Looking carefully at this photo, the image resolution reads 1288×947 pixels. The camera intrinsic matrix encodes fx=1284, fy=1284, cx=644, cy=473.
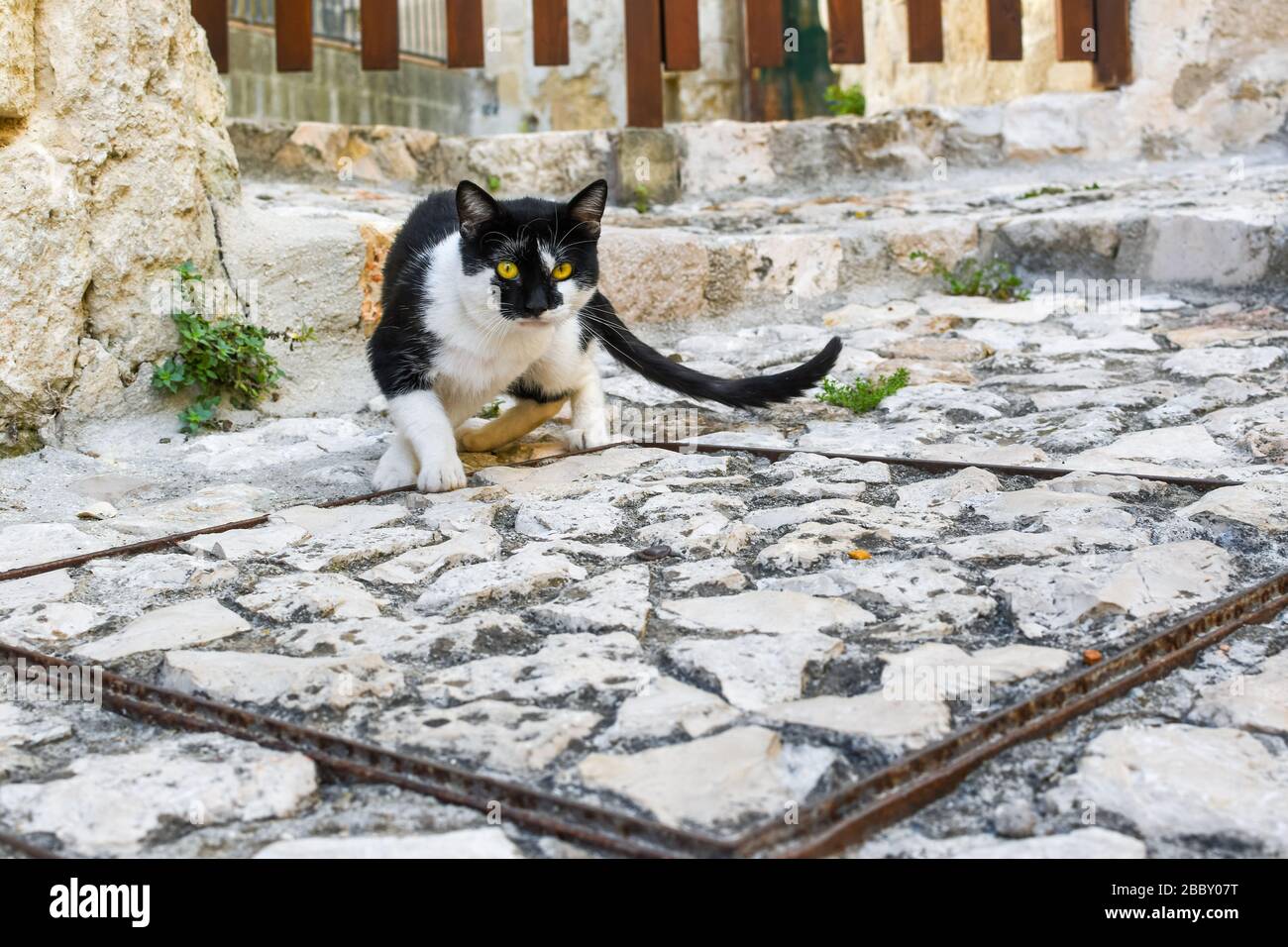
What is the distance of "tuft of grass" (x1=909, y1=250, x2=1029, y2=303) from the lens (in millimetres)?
5871

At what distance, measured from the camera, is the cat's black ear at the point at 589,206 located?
11.3 ft

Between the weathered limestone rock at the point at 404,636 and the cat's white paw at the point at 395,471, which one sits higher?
the cat's white paw at the point at 395,471

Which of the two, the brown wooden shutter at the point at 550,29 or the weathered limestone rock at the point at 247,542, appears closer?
the weathered limestone rock at the point at 247,542

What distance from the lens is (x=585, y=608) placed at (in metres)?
2.43

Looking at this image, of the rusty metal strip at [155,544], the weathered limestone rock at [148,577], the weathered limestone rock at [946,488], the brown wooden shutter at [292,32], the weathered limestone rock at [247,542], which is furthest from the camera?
the brown wooden shutter at [292,32]

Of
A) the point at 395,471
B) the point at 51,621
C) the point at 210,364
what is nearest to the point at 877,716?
the point at 51,621

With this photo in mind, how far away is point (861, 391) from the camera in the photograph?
177 inches

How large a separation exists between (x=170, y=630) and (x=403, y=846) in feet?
3.31

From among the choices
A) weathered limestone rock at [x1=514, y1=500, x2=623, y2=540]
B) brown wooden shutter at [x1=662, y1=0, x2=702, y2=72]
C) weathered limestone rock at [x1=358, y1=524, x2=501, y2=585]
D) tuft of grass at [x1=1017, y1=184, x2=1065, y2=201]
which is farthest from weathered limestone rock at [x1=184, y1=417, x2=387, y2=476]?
tuft of grass at [x1=1017, y1=184, x2=1065, y2=201]

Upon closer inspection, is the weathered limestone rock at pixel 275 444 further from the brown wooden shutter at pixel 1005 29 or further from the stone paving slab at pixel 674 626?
the brown wooden shutter at pixel 1005 29

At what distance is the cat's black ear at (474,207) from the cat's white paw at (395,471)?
700 millimetres

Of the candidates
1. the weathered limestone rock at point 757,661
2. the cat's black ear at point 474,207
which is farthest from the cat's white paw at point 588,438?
the weathered limestone rock at point 757,661

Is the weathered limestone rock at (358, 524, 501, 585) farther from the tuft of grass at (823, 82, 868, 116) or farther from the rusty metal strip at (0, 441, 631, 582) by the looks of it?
the tuft of grass at (823, 82, 868, 116)
